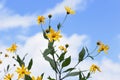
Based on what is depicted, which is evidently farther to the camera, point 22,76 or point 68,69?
point 68,69

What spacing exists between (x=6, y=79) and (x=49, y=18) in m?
1.33

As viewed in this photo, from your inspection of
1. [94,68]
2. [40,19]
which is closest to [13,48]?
[40,19]

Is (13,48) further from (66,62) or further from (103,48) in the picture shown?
(103,48)

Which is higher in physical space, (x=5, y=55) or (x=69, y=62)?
(x=5, y=55)

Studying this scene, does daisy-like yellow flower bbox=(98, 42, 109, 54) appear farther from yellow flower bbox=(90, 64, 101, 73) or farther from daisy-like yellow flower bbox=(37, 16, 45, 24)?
daisy-like yellow flower bbox=(37, 16, 45, 24)

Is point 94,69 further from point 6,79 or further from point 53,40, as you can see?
point 6,79

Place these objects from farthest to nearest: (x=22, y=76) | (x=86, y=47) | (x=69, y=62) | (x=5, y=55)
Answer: (x=5, y=55) < (x=86, y=47) < (x=69, y=62) < (x=22, y=76)

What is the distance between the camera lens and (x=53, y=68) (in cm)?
443

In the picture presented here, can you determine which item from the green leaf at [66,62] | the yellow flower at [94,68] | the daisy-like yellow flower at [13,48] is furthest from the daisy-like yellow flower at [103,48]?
the daisy-like yellow flower at [13,48]

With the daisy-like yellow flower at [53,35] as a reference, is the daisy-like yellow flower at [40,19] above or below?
above

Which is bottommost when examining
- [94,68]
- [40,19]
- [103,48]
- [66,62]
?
[66,62]

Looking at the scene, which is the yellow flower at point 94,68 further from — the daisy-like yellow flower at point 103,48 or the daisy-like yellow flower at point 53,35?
the daisy-like yellow flower at point 53,35

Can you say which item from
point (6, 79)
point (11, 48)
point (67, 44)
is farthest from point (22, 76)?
point (67, 44)

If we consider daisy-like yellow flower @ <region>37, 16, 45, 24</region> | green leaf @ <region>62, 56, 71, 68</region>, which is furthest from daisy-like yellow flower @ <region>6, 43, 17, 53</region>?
green leaf @ <region>62, 56, 71, 68</region>
